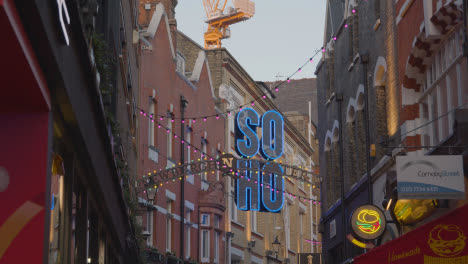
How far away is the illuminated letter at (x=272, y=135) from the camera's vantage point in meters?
45.8

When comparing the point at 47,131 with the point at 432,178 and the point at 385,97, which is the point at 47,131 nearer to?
the point at 432,178

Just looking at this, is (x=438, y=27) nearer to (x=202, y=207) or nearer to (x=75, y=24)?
Answer: (x=75, y=24)

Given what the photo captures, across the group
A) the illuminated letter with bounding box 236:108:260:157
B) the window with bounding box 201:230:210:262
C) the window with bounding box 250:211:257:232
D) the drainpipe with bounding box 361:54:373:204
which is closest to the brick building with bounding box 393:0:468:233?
the drainpipe with bounding box 361:54:373:204

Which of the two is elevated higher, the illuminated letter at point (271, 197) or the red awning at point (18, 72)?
the illuminated letter at point (271, 197)

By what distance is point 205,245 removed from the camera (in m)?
38.8

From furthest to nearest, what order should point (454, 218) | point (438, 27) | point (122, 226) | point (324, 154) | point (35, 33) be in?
point (324, 154) < point (122, 226) < point (438, 27) < point (454, 218) < point (35, 33)

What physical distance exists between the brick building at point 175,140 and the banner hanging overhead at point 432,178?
46.0 feet

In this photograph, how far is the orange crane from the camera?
204ft

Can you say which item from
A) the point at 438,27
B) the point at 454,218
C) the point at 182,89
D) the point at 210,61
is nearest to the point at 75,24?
the point at 454,218

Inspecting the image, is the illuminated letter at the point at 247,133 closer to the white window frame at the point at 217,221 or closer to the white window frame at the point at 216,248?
the white window frame at the point at 217,221

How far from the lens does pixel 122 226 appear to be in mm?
17188

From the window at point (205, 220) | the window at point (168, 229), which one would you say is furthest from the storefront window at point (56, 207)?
the window at point (205, 220)

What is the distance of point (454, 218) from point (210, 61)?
3281 centimetres

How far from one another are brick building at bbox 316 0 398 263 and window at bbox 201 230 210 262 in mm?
8352
